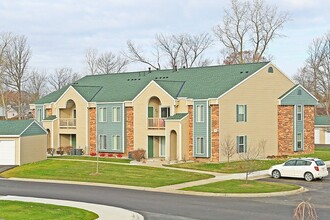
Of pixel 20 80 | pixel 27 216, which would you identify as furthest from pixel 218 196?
pixel 20 80

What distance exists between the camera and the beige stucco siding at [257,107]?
145ft

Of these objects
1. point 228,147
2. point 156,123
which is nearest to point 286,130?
point 228,147

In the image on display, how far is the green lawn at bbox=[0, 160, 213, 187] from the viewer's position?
32.7m

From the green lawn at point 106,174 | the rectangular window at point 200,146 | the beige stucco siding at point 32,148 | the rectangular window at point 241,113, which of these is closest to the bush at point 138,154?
the green lawn at point 106,174

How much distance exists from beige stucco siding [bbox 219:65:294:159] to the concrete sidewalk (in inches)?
846

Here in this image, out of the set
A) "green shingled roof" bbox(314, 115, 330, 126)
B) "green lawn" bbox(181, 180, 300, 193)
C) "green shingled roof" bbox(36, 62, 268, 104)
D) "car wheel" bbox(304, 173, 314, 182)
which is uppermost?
"green shingled roof" bbox(36, 62, 268, 104)

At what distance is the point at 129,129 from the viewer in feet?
163

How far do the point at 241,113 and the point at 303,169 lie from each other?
42.0 feet

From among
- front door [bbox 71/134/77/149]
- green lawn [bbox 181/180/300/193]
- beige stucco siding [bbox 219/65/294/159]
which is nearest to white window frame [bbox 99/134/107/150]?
front door [bbox 71/134/77/149]

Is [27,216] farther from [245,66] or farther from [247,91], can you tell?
[245,66]

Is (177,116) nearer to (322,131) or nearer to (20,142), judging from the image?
(20,142)

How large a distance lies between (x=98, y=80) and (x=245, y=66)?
18878 mm

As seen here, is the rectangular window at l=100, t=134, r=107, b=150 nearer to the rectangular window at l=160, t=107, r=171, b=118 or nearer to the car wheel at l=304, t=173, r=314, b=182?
the rectangular window at l=160, t=107, r=171, b=118

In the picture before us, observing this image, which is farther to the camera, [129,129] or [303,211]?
[129,129]
